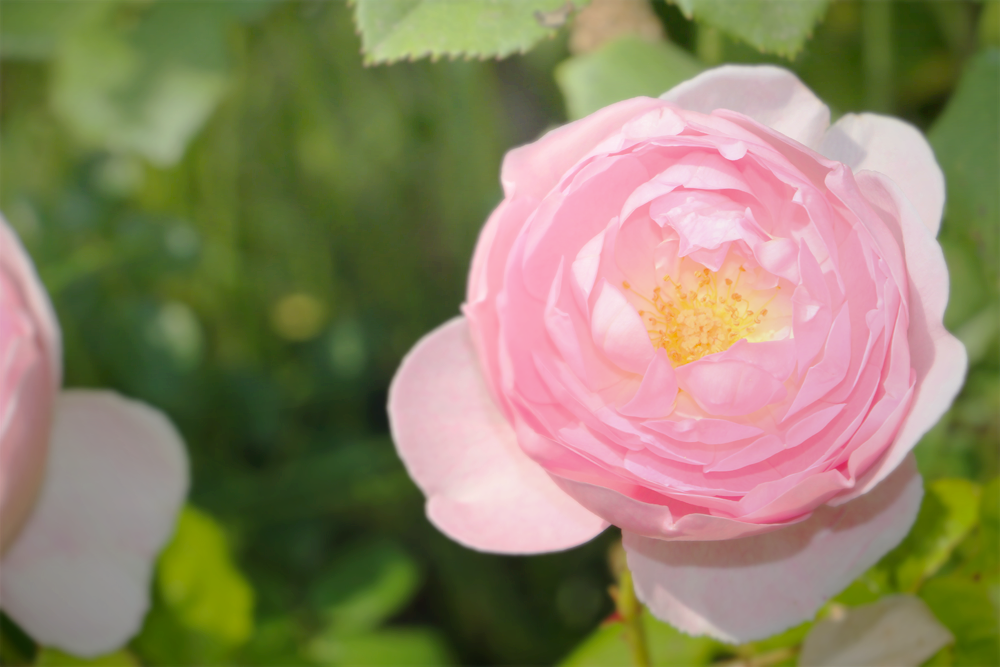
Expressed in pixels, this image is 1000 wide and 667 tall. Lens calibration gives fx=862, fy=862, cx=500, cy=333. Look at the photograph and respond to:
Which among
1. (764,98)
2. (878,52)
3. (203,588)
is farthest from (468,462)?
(878,52)

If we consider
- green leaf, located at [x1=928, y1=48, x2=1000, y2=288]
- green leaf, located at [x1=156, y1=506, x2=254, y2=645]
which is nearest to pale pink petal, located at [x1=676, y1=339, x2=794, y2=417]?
green leaf, located at [x1=928, y1=48, x2=1000, y2=288]

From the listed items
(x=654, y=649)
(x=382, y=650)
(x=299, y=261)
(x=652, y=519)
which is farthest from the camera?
(x=299, y=261)

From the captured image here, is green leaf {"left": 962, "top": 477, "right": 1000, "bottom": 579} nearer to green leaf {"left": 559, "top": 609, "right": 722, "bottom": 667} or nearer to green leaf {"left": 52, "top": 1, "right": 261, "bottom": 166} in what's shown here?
green leaf {"left": 559, "top": 609, "right": 722, "bottom": 667}

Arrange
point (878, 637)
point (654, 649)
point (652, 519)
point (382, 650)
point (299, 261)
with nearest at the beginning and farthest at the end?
point (652, 519), point (878, 637), point (654, 649), point (382, 650), point (299, 261)

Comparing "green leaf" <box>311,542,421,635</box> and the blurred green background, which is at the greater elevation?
the blurred green background

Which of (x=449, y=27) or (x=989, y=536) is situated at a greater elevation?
(x=449, y=27)

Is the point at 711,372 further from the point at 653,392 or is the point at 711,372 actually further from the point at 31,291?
the point at 31,291

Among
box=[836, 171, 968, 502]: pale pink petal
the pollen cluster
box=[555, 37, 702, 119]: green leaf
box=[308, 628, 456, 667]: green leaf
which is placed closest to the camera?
box=[836, 171, 968, 502]: pale pink petal
